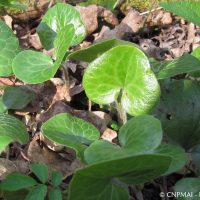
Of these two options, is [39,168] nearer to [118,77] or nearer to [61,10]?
[118,77]

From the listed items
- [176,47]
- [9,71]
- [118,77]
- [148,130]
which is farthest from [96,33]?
[148,130]

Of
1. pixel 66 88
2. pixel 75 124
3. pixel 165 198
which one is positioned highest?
pixel 75 124

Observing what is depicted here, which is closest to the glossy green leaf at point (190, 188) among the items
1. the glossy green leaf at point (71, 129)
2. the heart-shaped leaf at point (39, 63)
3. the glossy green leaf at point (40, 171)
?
the glossy green leaf at point (71, 129)

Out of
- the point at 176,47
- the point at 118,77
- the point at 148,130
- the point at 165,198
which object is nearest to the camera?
the point at 148,130

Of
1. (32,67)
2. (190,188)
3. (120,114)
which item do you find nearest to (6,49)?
(32,67)

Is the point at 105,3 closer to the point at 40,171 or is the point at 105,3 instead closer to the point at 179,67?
the point at 179,67

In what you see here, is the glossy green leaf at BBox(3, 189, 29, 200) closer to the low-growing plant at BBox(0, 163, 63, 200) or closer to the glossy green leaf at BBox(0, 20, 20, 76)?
the low-growing plant at BBox(0, 163, 63, 200)
